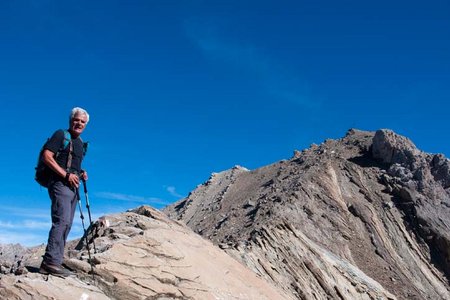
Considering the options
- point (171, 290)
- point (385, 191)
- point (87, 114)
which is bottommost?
point (171, 290)

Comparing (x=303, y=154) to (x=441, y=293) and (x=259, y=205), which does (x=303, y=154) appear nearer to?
(x=259, y=205)

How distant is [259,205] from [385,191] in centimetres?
1132

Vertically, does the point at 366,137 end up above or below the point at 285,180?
above

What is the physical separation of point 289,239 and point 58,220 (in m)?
19.9

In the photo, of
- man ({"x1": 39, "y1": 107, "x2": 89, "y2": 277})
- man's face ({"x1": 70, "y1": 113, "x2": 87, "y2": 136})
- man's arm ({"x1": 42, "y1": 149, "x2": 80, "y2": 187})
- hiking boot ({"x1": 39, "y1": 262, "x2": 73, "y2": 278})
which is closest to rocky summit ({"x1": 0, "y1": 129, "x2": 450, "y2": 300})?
hiking boot ({"x1": 39, "y1": 262, "x2": 73, "y2": 278})

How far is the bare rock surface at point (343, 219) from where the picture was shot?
80.8 feet

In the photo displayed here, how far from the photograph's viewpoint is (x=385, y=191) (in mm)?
38000

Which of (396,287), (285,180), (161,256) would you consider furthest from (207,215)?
(161,256)

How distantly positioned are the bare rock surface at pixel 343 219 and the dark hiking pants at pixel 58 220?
14419 millimetres

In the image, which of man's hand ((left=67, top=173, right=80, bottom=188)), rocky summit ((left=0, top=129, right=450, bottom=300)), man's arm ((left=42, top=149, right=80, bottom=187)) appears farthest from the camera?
rocky summit ((left=0, top=129, right=450, bottom=300))

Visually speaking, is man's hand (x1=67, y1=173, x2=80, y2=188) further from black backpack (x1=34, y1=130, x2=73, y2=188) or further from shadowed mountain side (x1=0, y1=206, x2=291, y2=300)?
shadowed mountain side (x1=0, y1=206, x2=291, y2=300)

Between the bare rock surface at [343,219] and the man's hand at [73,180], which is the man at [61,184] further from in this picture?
the bare rock surface at [343,219]

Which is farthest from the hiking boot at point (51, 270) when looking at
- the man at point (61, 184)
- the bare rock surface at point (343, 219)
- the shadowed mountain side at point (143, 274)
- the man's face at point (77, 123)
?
the bare rock surface at point (343, 219)

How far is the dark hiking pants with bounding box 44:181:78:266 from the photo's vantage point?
25.3 ft
